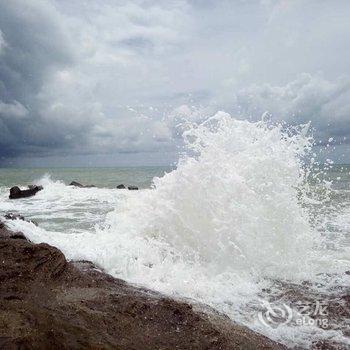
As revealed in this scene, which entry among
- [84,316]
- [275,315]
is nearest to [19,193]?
[275,315]

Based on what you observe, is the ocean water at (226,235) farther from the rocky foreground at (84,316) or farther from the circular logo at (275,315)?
the rocky foreground at (84,316)

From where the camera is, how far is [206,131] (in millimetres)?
9281

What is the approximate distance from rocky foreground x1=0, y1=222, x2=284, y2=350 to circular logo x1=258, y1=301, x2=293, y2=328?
23.6 inches

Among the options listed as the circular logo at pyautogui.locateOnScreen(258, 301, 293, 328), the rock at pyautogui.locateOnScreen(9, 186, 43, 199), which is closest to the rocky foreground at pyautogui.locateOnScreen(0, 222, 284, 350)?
the circular logo at pyautogui.locateOnScreen(258, 301, 293, 328)

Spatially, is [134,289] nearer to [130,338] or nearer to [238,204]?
[130,338]

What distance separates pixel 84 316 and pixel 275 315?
2.40 meters

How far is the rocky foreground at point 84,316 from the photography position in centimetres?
321

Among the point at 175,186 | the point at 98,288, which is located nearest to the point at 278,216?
the point at 175,186

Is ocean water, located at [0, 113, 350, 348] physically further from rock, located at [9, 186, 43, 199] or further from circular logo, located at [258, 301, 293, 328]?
rock, located at [9, 186, 43, 199]

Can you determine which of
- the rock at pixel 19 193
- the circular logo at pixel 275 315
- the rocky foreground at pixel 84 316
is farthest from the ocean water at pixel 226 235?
the rock at pixel 19 193

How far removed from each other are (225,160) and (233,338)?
18.1 feet

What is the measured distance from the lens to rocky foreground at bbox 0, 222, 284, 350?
126 inches

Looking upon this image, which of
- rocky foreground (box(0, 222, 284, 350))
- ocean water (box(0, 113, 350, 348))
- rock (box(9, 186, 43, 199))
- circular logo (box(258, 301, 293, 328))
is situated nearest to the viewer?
rocky foreground (box(0, 222, 284, 350))

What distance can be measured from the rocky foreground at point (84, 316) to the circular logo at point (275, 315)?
1.96 ft
